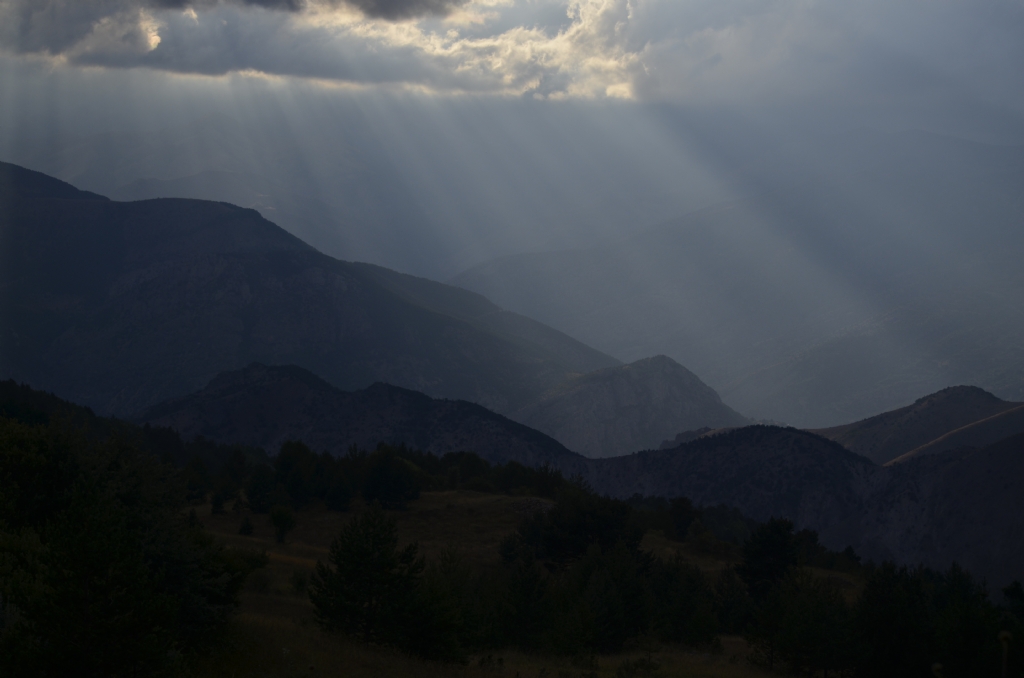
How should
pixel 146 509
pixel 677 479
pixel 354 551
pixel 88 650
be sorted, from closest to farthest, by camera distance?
pixel 88 650, pixel 146 509, pixel 354 551, pixel 677 479

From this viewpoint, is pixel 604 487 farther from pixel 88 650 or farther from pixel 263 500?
pixel 88 650

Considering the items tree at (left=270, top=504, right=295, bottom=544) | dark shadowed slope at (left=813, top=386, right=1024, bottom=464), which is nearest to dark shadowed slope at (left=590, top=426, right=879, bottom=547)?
dark shadowed slope at (left=813, top=386, right=1024, bottom=464)

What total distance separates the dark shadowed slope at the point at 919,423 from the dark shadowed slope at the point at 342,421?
54.7 meters

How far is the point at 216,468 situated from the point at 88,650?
8647cm

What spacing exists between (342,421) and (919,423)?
10694 cm

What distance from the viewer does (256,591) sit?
3139 centimetres

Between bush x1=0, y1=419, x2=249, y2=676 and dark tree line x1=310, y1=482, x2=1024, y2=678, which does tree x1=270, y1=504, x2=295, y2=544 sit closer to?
dark tree line x1=310, y1=482, x2=1024, y2=678

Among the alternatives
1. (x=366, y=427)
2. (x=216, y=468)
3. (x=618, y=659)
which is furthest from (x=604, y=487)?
(x=618, y=659)

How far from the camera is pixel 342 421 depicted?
14138cm

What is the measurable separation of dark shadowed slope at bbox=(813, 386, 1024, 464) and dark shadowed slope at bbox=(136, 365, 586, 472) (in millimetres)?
54683

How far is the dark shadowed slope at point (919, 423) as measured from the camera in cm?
14338

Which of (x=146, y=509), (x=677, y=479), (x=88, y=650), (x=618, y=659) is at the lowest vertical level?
(x=618, y=659)

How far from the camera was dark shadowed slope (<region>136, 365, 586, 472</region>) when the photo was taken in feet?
445

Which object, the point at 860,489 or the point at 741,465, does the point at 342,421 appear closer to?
the point at 741,465
